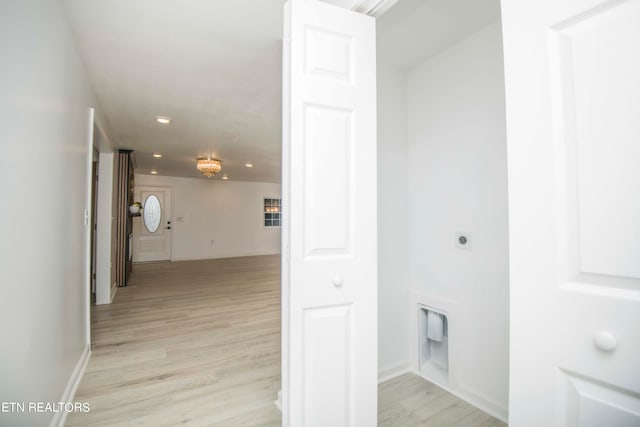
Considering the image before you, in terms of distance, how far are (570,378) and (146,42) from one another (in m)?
2.69

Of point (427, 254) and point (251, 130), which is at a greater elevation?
point (251, 130)

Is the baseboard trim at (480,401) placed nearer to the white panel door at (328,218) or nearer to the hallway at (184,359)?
the white panel door at (328,218)

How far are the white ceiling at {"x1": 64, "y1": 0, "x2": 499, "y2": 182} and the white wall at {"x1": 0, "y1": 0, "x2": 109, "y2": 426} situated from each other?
0.85 ft

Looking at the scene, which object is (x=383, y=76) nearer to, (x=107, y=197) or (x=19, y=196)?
(x=19, y=196)

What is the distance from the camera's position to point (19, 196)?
1214 mm

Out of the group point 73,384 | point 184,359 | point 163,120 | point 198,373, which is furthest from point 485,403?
point 163,120

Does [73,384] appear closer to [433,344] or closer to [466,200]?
[433,344]

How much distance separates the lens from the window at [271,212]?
9.98 m

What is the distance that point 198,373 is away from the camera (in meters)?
2.29

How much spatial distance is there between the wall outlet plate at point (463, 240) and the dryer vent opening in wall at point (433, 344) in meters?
0.52

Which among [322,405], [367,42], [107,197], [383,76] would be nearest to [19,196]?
[322,405]

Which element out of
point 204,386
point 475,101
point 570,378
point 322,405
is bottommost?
point 204,386

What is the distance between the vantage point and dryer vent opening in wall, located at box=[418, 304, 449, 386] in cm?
219

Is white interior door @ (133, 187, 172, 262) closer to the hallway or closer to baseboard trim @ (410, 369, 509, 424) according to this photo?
the hallway
